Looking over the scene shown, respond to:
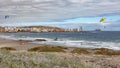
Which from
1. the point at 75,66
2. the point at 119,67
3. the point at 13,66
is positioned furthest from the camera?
the point at 119,67

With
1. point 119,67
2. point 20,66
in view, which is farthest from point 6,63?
point 119,67

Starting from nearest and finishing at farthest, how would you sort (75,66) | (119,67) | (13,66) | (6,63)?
(13,66)
(6,63)
(75,66)
(119,67)

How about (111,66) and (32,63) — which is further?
(111,66)

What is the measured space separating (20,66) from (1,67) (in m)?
0.47

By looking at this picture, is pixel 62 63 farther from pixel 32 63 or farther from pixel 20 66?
pixel 20 66

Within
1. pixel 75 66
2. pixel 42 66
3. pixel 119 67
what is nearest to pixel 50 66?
pixel 42 66

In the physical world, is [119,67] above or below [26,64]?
below

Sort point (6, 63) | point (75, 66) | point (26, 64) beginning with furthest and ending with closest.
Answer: point (75, 66) → point (26, 64) → point (6, 63)

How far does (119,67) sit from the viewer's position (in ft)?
42.3

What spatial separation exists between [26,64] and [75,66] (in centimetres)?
137

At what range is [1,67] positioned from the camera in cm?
549

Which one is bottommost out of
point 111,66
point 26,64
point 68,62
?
point 111,66

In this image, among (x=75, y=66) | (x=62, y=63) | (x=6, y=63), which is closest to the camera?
(x=6, y=63)

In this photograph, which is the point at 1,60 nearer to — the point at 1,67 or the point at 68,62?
the point at 1,67
